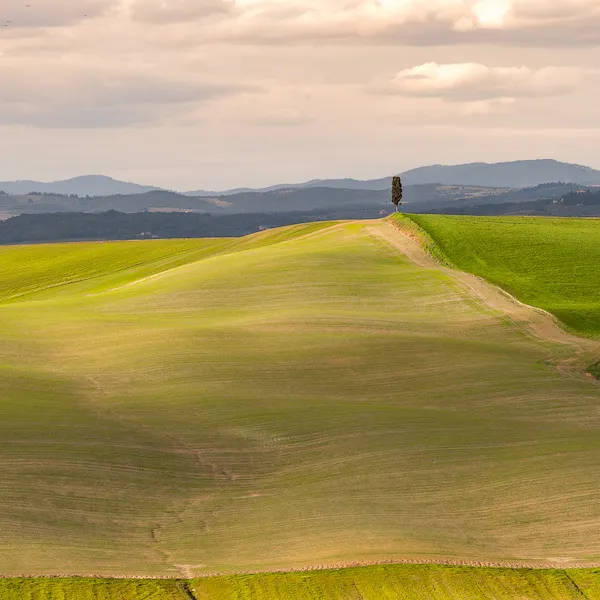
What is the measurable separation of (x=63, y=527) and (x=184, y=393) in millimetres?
17658

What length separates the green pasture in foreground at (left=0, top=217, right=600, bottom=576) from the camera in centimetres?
3553

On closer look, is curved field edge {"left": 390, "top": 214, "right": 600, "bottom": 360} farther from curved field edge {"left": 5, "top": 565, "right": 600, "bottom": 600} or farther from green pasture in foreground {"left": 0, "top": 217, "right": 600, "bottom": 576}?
curved field edge {"left": 5, "top": 565, "right": 600, "bottom": 600}

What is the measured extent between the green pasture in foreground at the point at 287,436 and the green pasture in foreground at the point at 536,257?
259 inches

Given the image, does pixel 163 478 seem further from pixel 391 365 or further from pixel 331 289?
pixel 331 289

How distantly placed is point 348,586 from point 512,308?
1953 inches

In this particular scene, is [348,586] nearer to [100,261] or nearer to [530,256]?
[530,256]

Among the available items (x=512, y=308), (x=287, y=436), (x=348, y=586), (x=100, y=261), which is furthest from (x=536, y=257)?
(x=348, y=586)

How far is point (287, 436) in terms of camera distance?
4644 centimetres

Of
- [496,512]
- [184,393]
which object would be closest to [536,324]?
[184,393]

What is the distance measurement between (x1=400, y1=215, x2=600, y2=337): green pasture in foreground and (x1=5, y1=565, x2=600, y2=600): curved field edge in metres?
42.7

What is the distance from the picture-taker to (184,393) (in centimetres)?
5275

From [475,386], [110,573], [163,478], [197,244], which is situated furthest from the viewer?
[197,244]

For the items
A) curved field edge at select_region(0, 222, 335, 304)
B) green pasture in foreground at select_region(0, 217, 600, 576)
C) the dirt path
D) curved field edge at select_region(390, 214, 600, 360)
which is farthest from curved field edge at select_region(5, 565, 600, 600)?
curved field edge at select_region(0, 222, 335, 304)

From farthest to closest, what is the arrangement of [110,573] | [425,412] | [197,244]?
[197,244]
[425,412]
[110,573]
